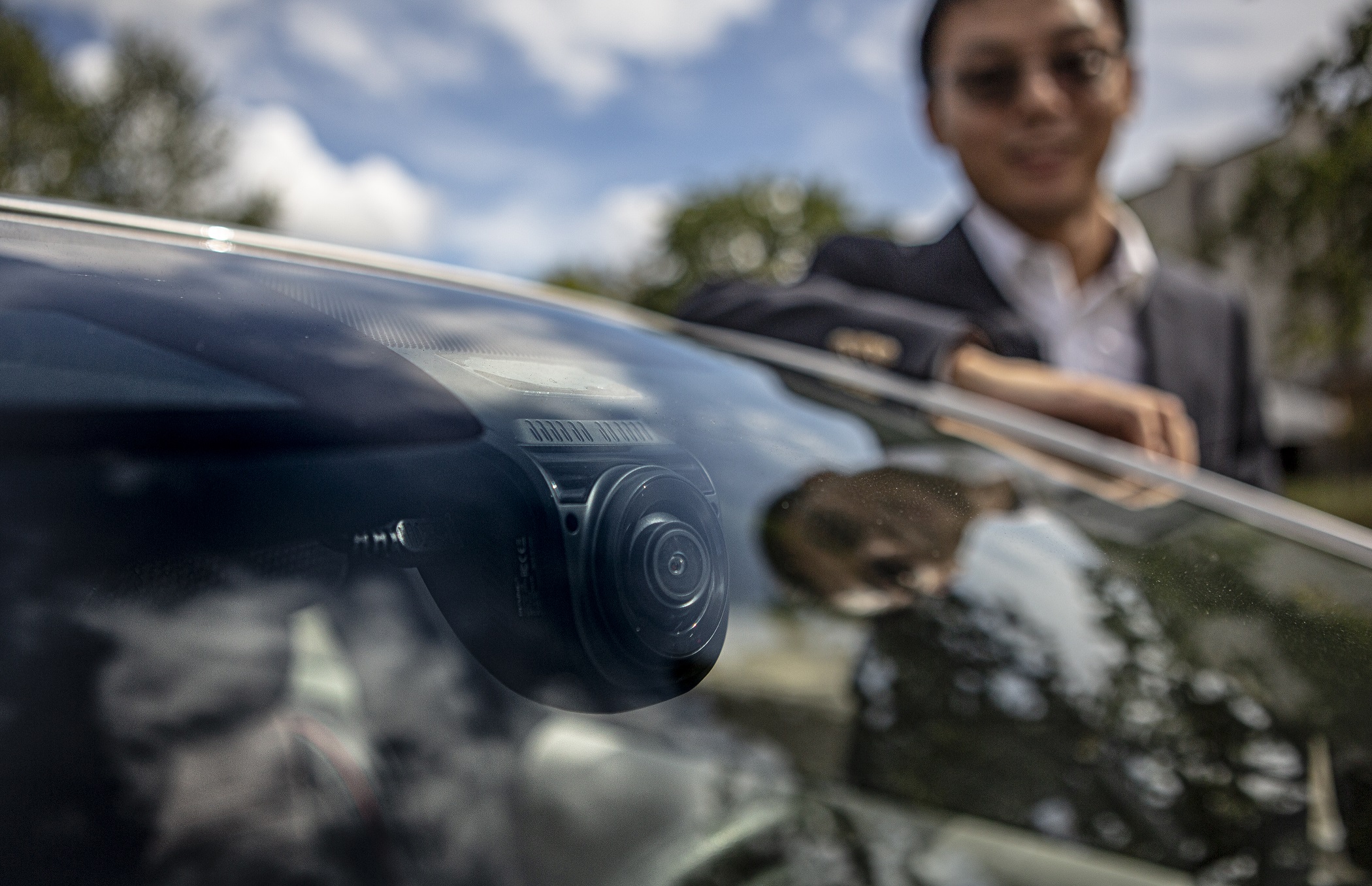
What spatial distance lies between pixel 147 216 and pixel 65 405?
48cm

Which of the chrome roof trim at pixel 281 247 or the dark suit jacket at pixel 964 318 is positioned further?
the dark suit jacket at pixel 964 318

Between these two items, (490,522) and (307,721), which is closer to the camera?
(490,522)

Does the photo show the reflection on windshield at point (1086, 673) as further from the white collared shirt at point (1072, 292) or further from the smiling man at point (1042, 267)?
the white collared shirt at point (1072, 292)

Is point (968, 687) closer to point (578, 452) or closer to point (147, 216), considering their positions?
point (578, 452)

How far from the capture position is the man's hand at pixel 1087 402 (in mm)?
1536

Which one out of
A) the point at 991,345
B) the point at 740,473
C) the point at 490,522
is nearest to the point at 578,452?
the point at 490,522

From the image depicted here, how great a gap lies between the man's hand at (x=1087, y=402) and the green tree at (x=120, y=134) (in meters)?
20.6

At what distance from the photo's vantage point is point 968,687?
1115mm

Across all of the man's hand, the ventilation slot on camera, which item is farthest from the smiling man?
the ventilation slot on camera

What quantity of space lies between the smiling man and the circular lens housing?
4.31 ft

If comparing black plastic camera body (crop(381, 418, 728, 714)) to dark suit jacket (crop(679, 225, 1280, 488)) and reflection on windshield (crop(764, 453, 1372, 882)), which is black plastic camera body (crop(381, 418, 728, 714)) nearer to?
reflection on windshield (crop(764, 453, 1372, 882))

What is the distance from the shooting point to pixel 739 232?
96.9 feet

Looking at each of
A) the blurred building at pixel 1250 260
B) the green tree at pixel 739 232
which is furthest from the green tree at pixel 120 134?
the blurred building at pixel 1250 260

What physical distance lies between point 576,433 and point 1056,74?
6.60 feet
